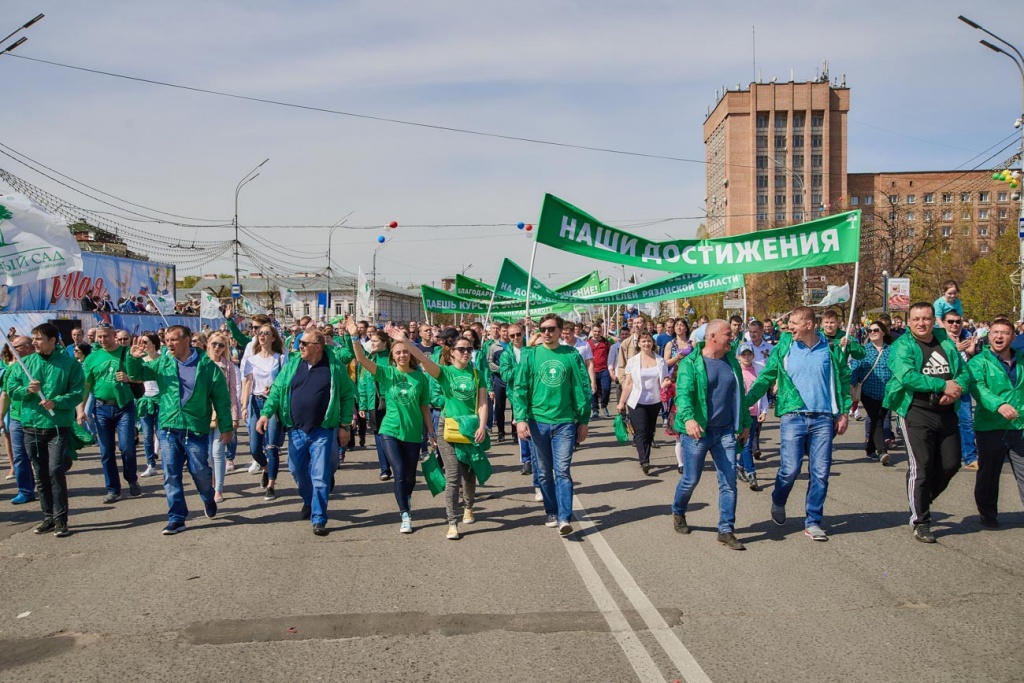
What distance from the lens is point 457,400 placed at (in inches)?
301

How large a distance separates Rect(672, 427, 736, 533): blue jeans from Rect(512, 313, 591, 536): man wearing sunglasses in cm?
92

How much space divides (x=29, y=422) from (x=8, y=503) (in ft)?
6.75

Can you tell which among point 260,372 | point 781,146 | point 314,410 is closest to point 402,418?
point 314,410

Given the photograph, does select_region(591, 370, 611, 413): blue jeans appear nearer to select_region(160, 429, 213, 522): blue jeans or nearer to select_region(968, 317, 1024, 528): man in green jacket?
select_region(968, 317, 1024, 528): man in green jacket

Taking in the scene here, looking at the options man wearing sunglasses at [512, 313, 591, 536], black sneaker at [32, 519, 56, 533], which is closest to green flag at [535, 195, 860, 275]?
man wearing sunglasses at [512, 313, 591, 536]

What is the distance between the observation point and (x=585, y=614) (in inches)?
204

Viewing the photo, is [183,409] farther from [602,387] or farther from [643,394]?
[602,387]

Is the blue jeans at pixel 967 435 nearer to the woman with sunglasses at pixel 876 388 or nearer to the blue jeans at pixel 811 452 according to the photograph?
the woman with sunglasses at pixel 876 388

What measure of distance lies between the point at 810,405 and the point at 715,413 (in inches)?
30.9

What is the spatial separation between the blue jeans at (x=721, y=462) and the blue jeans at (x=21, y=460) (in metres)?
6.55

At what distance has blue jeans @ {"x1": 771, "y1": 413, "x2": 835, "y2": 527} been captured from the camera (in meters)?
6.96

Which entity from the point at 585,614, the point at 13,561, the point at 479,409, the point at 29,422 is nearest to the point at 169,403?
the point at 29,422

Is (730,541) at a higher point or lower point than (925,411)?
lower

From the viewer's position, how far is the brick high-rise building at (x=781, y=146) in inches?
4476
